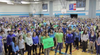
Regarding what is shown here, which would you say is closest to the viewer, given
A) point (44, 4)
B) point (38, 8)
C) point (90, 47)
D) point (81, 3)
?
point (90, 47)

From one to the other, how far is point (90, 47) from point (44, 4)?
1222 inches

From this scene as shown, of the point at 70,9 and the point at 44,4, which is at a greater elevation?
the point at 44,4

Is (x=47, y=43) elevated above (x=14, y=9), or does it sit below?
below

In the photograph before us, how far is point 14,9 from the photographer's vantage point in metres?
37.2

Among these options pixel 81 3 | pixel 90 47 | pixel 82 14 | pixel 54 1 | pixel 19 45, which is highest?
pixel 54 1

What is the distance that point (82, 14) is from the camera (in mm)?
26516

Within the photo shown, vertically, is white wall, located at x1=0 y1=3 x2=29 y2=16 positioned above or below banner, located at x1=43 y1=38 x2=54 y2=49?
above

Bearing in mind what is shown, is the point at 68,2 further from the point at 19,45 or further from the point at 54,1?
the point at 19,45

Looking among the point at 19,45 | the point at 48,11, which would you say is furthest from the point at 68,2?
the point at 19,45

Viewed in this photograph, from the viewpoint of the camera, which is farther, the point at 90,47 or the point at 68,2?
the point at 68,2

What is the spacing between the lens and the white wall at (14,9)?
34.3 m

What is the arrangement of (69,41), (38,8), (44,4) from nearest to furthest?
(69,41)
(44,4)
(38,8)

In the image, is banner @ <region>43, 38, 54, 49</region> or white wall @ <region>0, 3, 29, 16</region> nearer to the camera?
banner @ <region>43, 38, 54, 49</region>

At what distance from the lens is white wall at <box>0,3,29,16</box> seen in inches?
1351
